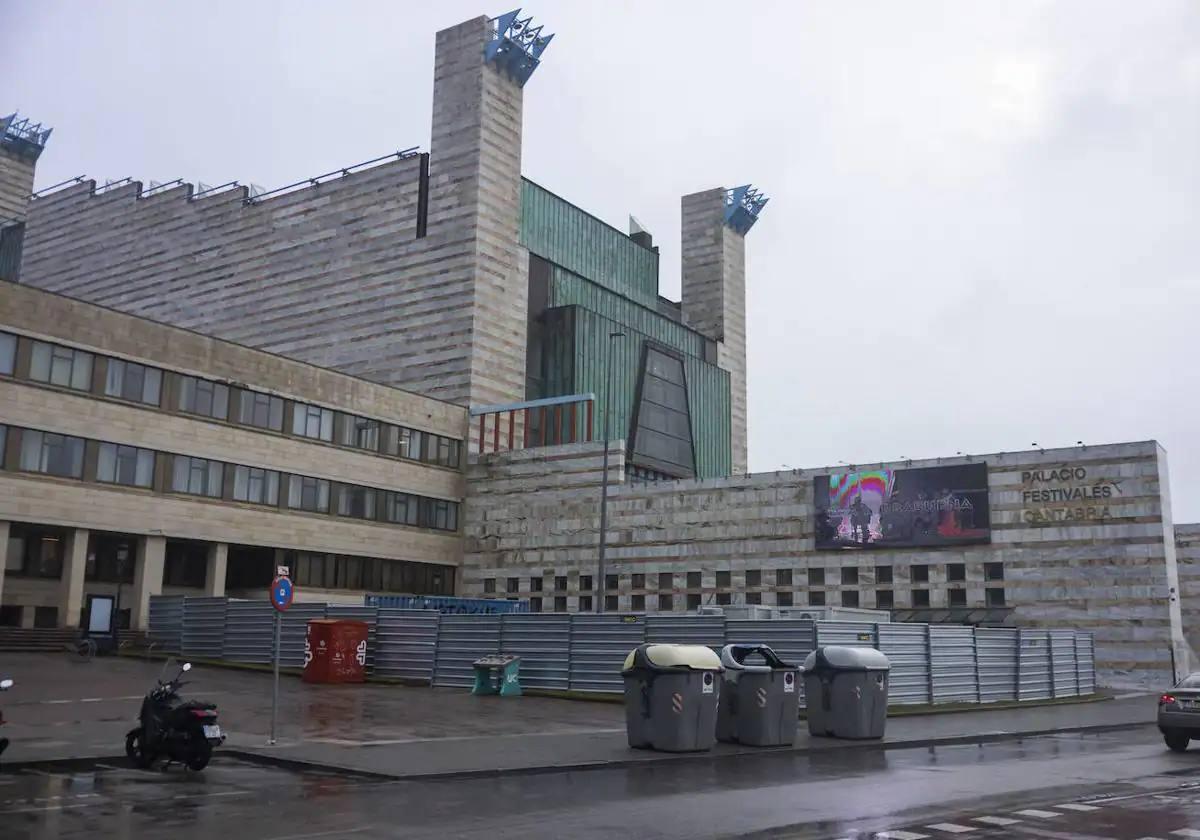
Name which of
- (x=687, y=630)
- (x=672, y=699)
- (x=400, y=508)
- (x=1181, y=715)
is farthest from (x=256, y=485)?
(x=1181, y=715)

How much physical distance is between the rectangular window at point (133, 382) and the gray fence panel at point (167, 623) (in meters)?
9.52

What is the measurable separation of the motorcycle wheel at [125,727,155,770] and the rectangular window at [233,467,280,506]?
38823mm

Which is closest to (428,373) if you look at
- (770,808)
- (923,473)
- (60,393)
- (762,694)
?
(60,393)

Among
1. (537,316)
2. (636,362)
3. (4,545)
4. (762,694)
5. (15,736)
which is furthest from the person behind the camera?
(636,362)

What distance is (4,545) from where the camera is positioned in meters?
44.1

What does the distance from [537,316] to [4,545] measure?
4116 centimetres

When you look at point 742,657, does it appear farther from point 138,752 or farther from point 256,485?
point 256,485

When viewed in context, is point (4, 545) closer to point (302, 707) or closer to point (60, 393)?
point (60, 393)

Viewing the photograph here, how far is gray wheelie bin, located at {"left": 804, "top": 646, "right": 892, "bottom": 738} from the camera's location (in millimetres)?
21531

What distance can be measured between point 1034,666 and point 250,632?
25.1 m

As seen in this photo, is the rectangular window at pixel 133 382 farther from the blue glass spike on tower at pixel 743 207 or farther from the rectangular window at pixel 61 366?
the blue glass spike on tower at pixel 743 207

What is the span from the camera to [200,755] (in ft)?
49.1

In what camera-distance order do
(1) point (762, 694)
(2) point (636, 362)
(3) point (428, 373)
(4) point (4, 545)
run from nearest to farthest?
(1) point (762, 694) → (4) point (4, 545) → (3) point (428, 373) → (2) point (636, 362)

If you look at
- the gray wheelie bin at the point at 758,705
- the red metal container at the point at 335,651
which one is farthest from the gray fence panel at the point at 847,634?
the red metal container at the point at 335,651
